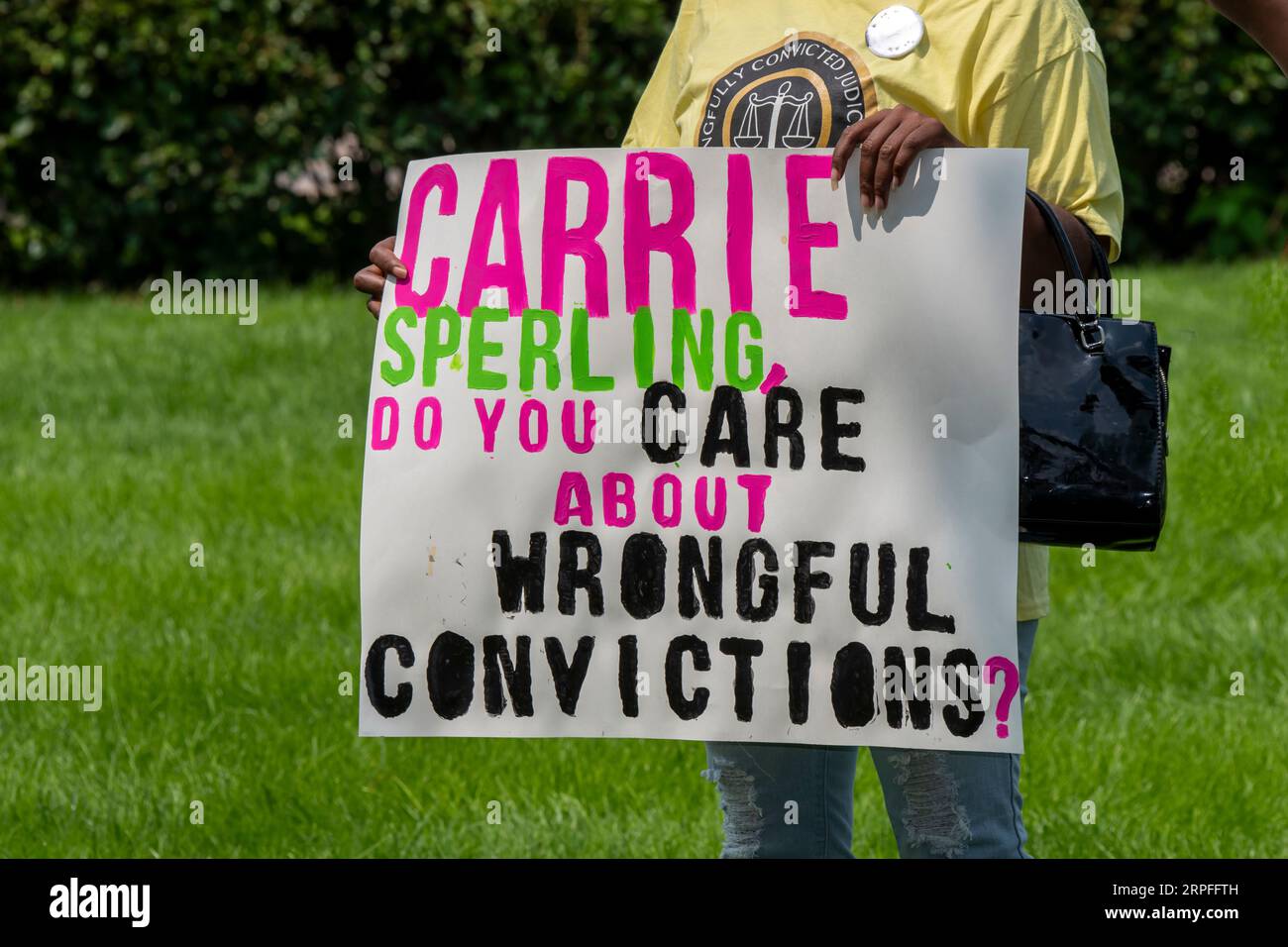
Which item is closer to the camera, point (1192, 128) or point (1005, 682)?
point (1005, 682)

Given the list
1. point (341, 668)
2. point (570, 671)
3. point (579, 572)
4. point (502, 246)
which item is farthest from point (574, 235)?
point (341, 668)

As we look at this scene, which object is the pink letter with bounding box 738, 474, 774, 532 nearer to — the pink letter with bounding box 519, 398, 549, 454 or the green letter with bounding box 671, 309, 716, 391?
the green letter with bounding box 671, 309, 716, 391

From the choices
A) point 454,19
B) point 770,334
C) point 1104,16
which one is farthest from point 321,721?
point 1104,16

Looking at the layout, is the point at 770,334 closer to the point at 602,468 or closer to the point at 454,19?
the point at 602,468

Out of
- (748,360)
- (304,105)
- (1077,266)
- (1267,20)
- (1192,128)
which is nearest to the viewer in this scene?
(1267,20)

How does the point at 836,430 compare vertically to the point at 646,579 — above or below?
above

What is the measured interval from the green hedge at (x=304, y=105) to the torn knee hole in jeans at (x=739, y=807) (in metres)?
6.15

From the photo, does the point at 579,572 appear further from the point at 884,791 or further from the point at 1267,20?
the point at 1267,20

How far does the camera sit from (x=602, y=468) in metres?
2.08

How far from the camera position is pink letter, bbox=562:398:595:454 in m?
2.08

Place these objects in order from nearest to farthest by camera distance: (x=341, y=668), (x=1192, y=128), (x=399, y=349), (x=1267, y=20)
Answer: (x=1267, y=20) → (x=399, y=349) → (x=341, y=668) → (x=1192, y=128)

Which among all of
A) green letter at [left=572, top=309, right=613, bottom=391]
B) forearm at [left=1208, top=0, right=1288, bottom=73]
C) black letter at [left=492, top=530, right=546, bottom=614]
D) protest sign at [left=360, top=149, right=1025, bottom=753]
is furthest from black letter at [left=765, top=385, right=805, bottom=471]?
forearm at [left=1208, top=0, right=1288, bottom=73]

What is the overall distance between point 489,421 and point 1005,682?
0.72 m

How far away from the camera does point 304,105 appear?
801 centimetres
